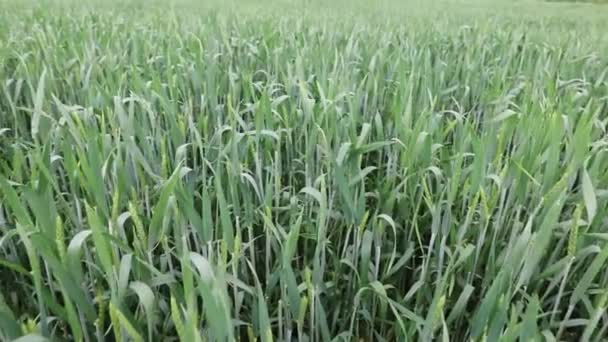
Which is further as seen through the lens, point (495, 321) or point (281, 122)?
point (281, 122)

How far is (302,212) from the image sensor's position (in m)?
0.84

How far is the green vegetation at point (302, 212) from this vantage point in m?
0.64

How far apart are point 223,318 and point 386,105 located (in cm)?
112

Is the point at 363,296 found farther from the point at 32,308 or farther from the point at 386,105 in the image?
the point at 386,105

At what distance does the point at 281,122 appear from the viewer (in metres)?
1.29

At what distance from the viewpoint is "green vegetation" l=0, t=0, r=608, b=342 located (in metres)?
0.64

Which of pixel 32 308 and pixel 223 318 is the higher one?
pixel 223 318

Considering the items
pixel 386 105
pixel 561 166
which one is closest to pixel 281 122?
pixel 386 105

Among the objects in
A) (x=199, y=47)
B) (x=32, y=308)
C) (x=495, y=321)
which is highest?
(x=199, y=47)

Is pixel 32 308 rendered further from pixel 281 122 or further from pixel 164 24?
pixel 164 24

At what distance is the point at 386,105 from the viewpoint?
1.50 metres

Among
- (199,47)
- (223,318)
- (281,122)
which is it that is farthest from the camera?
(199,47)

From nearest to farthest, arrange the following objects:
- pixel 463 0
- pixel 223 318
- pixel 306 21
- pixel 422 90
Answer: pixel 223 318, pixel 422 90, pixel 306 21, pixel 463 0

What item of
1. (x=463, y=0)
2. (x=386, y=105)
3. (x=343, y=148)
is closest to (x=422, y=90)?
(x=386, y=105)
